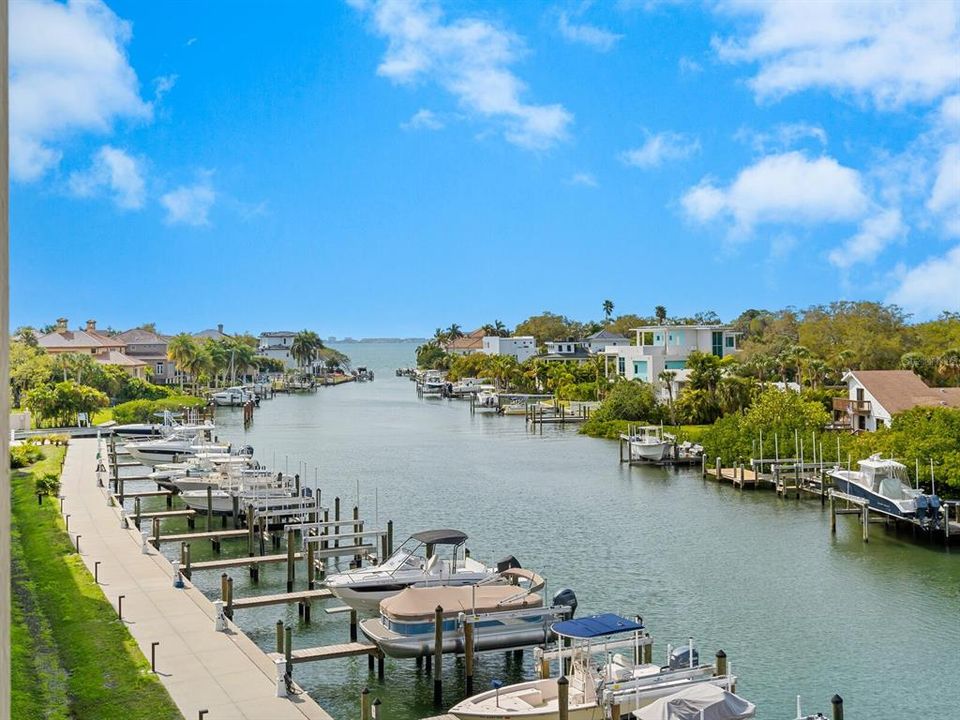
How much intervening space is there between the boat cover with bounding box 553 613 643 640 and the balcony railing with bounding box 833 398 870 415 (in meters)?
56.4

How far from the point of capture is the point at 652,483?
6462cm

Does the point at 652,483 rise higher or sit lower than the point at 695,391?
lower

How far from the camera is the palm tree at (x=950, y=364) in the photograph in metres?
85.6

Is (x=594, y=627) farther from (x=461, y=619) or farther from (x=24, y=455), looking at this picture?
(x=24, y=455)

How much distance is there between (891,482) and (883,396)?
98.2ft

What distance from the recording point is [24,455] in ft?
209

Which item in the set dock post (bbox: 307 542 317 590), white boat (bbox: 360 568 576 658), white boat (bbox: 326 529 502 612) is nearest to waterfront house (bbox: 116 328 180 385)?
dock post (bbox: 307 542 317 590)

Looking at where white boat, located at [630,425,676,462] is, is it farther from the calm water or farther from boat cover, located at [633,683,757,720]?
boat cover, located at [633,683,757,720]

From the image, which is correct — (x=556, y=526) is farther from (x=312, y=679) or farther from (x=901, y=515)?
(x=312, y=679)

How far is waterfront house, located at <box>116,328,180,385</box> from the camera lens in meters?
A: 151

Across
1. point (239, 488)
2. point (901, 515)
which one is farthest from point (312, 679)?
point (901, 515)

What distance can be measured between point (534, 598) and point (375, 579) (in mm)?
5456

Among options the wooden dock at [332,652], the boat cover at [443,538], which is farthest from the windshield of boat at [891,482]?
the wooden dock at [332,652]

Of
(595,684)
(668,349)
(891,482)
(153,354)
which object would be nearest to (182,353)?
(153,354)
